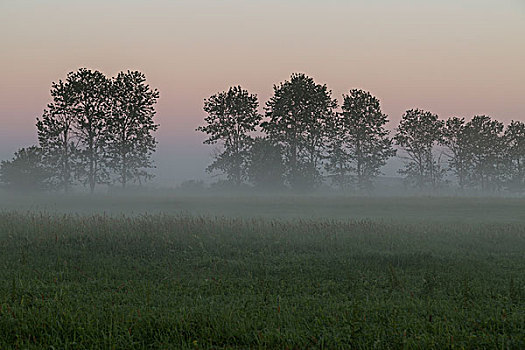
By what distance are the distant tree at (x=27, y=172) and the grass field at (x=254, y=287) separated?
39.3 meters

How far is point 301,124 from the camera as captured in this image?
53375mm

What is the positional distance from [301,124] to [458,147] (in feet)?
85.4

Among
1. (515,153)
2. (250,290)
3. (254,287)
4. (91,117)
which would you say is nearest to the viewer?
(250,290)

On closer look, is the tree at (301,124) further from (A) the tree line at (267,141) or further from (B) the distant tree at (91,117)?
(B) the distant tree at (91,117)

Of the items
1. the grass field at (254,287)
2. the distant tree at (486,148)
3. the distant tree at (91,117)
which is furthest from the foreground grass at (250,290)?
the distant tree at (486,148)

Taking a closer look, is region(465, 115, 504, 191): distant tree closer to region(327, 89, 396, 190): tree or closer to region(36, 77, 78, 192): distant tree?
region(327, 89, 396, 190): tree

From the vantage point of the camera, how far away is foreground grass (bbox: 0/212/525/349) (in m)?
5.62

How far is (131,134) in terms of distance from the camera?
50.8 metres

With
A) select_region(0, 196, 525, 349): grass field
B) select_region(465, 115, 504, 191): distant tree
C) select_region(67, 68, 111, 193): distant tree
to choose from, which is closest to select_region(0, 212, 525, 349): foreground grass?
select_region(0, 196, 525, 349): grass field

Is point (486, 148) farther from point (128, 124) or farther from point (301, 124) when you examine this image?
point (128, 124)

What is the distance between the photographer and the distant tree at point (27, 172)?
5253 cm

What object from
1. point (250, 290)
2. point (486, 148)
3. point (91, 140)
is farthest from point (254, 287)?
point (486, 148)

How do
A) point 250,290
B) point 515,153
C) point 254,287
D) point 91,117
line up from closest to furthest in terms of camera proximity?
point 250,290
point 254,287
point 91,117
point 515,153

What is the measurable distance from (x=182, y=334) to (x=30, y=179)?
5446 centimetres
